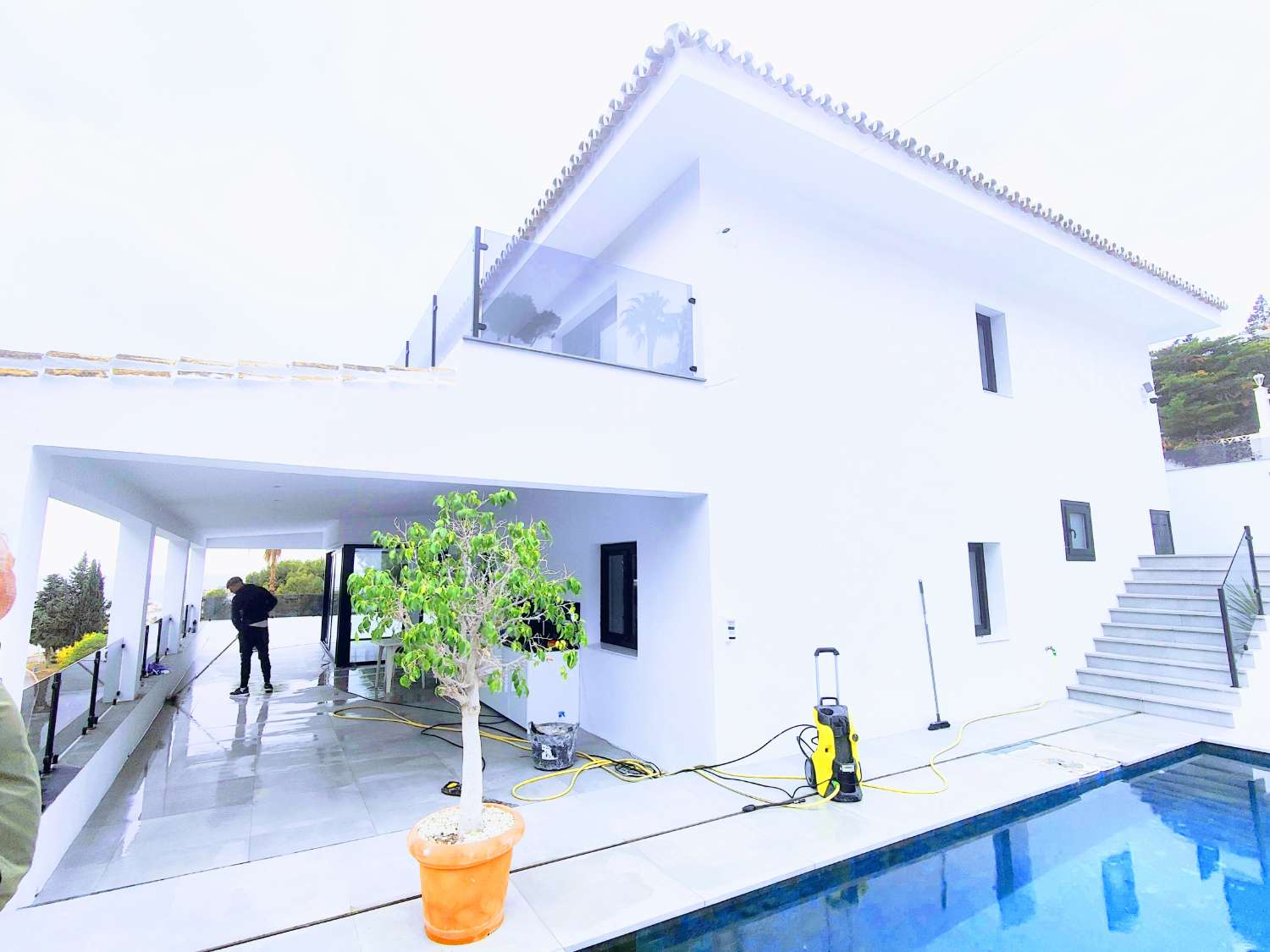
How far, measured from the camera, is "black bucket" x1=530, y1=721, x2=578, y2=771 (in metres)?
6.04

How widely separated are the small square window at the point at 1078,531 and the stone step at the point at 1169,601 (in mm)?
863

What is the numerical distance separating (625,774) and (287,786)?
305cm

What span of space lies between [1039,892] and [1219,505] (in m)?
11.0

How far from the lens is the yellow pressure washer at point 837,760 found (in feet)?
16.9

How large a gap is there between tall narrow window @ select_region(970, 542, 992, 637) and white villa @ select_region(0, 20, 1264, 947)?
45 millimetres

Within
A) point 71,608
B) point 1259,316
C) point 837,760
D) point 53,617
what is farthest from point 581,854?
point 1259,316

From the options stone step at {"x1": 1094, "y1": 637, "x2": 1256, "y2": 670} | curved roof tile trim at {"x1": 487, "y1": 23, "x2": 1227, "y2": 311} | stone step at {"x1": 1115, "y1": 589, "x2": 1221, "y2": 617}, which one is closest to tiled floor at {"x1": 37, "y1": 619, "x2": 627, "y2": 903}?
curved roof tile trim at {"x1": 487, "y1": 23, "x2": 1227, "y2": 311}

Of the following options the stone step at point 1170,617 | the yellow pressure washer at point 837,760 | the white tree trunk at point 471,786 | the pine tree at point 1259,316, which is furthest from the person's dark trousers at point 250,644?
the pine tree at point 1259,316

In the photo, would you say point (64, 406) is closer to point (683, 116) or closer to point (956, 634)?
point (683, 116)

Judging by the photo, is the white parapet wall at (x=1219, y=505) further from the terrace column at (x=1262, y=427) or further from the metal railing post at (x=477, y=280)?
the metal railing post at (x=477, y=280)

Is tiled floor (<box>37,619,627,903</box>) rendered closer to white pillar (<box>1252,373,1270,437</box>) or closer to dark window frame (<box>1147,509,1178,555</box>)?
dark window frame (<box>1147,509,1178,555</box>)

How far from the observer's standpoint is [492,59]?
34.7 ft

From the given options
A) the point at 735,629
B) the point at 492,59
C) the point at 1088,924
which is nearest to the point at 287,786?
the point at 735,629

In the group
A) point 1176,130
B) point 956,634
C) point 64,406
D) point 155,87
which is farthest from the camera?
point 155,87
